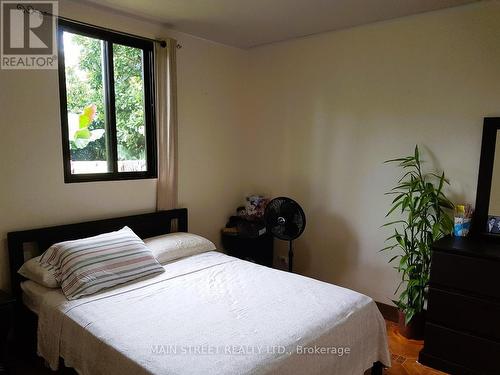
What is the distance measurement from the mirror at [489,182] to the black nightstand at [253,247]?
1.78 m

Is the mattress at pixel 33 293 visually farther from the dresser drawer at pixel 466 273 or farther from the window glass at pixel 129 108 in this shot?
the dresser drawer at pixel 466 273

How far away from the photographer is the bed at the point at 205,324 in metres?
1.53

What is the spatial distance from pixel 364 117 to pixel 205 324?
2.20 m

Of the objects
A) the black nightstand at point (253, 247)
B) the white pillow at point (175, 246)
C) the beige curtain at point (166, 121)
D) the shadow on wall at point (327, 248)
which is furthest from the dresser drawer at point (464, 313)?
the beige curtain at point (166, 121)

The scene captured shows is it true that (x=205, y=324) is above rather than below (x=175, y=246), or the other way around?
below

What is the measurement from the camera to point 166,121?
3.07m

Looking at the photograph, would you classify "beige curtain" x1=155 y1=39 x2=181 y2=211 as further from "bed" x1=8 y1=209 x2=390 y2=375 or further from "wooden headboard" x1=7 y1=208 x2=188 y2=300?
"bed" x1=8 y1=209 x2=390 y2=375

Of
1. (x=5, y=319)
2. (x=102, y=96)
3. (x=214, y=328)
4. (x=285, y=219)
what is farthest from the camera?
(x=285, y=219)

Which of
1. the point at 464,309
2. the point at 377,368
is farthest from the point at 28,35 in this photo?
the point at 464,309

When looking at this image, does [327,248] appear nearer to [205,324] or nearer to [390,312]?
[390,312]

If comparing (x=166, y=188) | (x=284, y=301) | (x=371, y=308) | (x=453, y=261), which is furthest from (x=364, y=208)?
(x=166, y=188)

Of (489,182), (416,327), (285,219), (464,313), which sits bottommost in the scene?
(416,327)

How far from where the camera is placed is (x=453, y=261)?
7.32ft

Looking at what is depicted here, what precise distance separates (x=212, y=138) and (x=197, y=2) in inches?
53.0
